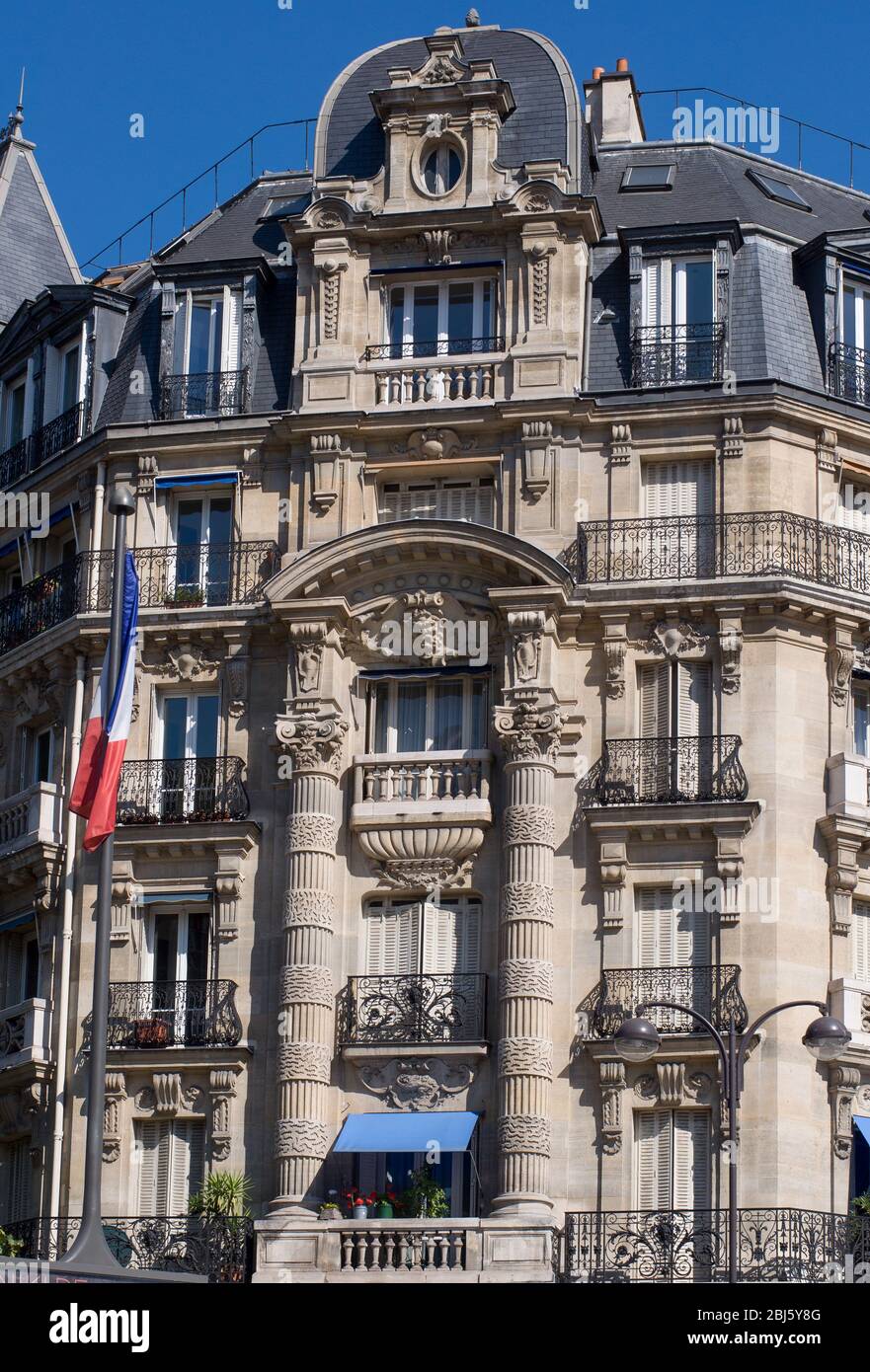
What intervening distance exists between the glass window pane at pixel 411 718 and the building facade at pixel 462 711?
46 mm

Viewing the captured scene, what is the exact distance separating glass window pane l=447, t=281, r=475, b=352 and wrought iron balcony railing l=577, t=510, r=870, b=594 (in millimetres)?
3799

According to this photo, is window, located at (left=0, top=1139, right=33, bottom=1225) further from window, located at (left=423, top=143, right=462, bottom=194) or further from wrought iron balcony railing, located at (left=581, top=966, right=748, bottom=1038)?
window, located at (left=423, top=143, right=462, bottom=194)

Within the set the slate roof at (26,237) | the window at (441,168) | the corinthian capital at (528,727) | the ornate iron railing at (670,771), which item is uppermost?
the slate roof at (26,237)

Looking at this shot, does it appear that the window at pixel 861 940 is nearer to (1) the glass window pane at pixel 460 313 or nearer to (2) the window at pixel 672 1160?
(2) the window at pixel 672 1160

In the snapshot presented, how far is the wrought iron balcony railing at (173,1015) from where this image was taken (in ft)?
121

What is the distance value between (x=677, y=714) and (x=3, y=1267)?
41.3 ft

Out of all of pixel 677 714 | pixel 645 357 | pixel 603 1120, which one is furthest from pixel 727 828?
pixel 645 357

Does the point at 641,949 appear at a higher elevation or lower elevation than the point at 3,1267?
higher

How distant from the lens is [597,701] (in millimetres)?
37562

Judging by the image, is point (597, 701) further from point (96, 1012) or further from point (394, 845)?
point (96, 1012)

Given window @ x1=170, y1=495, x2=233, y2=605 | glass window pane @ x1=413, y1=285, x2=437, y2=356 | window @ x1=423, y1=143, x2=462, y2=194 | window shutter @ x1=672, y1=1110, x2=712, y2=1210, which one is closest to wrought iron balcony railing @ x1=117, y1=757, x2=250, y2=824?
window @ x1=170, y1=495, x2=233, y2=605

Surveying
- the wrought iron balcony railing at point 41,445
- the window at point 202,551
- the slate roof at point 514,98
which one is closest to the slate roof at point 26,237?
the wrought iron balcony railing at point 41,445
